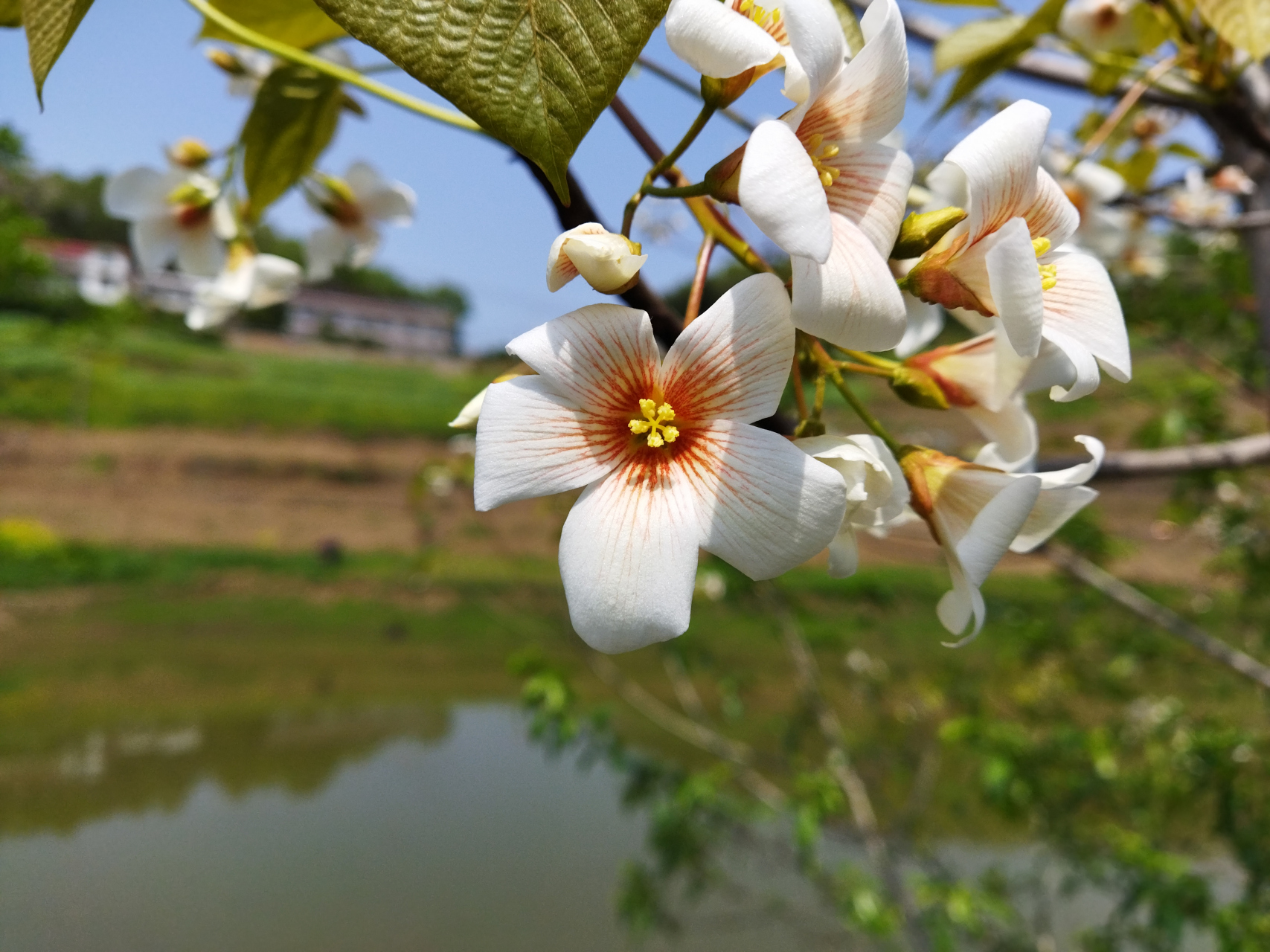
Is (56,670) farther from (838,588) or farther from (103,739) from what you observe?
(838,588)

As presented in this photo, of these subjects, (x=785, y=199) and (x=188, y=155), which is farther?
(x=188, y=155)

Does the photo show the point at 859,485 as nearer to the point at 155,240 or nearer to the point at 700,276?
the point at 700,276

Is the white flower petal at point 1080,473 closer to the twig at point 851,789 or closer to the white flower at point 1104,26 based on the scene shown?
the white flower at point 1104,26

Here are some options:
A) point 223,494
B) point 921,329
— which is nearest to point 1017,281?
point 921,329

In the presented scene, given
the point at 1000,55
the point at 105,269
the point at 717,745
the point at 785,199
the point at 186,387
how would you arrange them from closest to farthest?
the point at 785,199 < the point at 1000,55 < the point at 717,745 < the point at 186,387 < the point at 105,269

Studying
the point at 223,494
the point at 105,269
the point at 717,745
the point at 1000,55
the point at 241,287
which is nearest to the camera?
the point at 1000,55

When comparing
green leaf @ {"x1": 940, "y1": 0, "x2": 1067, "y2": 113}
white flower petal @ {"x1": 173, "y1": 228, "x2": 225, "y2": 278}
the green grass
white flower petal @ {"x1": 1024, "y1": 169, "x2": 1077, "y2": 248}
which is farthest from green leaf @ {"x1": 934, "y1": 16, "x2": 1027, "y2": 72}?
the green grass

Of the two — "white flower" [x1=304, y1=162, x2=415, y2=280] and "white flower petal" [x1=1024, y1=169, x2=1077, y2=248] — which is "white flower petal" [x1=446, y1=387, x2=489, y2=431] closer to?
"white flower petal" [x1=1024, y1=169, x2=1077, y2=248]
